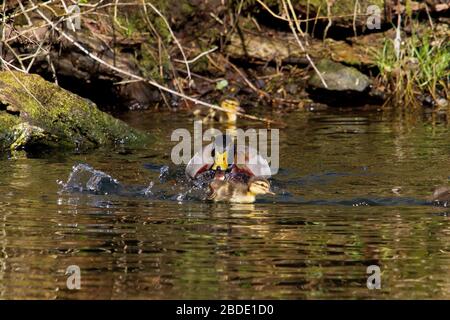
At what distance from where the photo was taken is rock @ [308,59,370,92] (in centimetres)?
1401

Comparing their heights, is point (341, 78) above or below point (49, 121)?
above

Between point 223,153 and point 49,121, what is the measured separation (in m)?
2.64

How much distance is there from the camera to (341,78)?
→ 1401 centimetres

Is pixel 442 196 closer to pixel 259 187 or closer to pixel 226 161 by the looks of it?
pixel 259 187

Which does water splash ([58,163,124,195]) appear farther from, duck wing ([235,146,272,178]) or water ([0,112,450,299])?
duck wing ([235,146,272,178])

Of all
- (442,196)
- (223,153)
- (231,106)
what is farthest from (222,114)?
(442,196)

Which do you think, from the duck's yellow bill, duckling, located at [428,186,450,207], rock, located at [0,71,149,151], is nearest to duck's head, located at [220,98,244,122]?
rock, located at [0,71,149,151]

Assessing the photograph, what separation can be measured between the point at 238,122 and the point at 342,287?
314 inches

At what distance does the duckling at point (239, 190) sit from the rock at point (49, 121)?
2.79m

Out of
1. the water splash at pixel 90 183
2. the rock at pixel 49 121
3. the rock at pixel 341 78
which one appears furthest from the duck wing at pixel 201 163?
the rock at pixel 341 78

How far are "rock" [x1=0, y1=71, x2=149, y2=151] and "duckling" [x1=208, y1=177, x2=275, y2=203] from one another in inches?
110

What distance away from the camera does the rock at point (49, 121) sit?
10422mm

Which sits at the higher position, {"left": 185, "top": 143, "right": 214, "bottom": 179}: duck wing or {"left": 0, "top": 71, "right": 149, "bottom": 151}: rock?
{"left": 0, "top": 71, "right": 149, "bottom": 151}: rock

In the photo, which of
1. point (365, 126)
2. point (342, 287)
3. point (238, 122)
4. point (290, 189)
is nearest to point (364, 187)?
point (290, 189)
